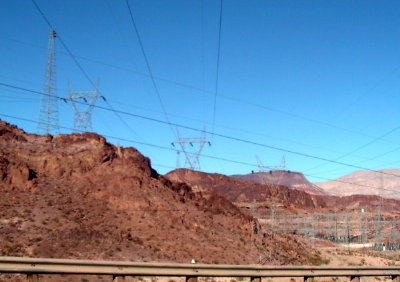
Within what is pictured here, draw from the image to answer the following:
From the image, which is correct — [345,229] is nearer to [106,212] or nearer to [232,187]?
[106,212]

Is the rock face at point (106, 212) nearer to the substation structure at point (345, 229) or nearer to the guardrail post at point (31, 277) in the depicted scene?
the substation structure at point (345, 229)

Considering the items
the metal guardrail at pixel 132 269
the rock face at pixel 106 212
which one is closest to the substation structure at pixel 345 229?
the rock face at pixel 106 212

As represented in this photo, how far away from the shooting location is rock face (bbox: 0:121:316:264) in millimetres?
38219

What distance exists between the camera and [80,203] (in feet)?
156

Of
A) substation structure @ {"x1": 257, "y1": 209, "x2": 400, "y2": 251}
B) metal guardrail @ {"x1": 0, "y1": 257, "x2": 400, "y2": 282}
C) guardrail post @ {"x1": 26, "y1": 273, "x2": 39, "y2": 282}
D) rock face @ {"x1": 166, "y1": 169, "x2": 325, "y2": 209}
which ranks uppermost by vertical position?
rock face @ {"x1": 166, "y1": 169, "x2": 325, "y2": 209}

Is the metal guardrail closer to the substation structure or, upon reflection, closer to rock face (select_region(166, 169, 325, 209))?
the substation structure

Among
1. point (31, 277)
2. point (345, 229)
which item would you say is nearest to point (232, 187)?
point (345, 229)

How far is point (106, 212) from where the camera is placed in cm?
4706

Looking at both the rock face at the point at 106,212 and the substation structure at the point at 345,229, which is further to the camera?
the substation structure at the point at 345,229

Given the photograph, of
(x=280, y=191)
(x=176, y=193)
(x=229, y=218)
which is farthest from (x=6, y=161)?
(x=280, y=191)

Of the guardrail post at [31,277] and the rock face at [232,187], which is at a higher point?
the rock face at [232,187]

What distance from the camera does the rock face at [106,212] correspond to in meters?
38.2

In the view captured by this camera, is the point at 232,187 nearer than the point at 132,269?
No

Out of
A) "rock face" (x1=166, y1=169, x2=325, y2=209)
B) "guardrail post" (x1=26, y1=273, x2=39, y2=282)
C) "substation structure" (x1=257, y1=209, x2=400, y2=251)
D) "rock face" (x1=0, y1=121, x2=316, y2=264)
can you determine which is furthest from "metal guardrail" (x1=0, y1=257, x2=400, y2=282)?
"rock face" (x1=166, y1=169, x2=325, y2=209)
